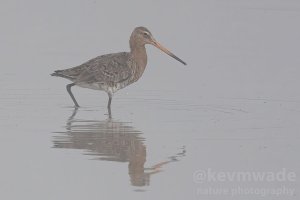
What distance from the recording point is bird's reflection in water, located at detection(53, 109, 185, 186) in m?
10.5

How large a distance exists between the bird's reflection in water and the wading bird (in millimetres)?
1404

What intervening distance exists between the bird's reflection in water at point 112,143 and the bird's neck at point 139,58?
1.84m

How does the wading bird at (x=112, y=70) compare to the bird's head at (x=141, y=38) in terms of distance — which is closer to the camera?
the wading bird at (x=112, y=70)

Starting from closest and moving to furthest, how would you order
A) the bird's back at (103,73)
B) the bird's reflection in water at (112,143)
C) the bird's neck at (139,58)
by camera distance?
the bird's reflection in water at (112,143) < the bird's back at (103,73) < the bird's neck at (139,58)

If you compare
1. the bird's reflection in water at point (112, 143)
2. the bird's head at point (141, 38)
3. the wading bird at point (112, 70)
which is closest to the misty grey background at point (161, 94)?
the bird's reflection in water at point (112, 143)

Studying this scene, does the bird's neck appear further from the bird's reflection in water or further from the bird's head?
the bird's reflection in water

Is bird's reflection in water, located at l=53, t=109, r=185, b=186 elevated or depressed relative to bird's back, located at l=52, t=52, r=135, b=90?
depressed

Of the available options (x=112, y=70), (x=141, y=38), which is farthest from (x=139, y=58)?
(x=112, y=70)

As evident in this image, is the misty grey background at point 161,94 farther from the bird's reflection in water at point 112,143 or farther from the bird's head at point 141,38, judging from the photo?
the bird's head at point 141,38

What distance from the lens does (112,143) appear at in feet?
38.2

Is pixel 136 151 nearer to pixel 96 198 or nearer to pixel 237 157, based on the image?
pixel 237 157

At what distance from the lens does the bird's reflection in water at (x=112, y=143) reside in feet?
34.4

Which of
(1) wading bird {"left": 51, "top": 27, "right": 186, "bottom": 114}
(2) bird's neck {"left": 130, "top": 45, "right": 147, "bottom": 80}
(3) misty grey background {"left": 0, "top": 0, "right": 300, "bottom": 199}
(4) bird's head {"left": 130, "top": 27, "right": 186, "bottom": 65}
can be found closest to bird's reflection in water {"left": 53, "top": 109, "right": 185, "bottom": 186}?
(3) misty grey background {"left": 0, "top": 0, "right": 300, "bottom": 199}

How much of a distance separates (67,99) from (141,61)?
1205 mm
